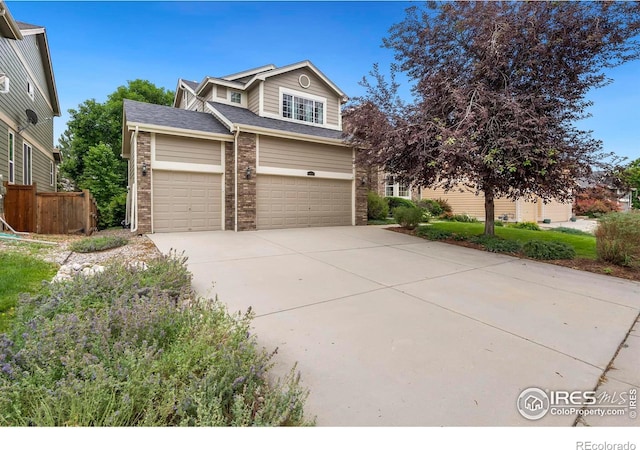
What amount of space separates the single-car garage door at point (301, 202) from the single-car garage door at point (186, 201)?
1543mm

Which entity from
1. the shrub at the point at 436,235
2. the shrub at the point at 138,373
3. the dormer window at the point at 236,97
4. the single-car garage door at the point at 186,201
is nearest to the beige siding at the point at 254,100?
the dormer window at the point at 236,97

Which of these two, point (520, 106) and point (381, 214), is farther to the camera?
point (381, 214)

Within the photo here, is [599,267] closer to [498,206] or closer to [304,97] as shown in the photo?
[304,97]

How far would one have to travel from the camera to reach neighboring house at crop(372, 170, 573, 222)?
1869 cm

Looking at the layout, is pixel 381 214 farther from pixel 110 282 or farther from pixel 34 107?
pixel 34 107

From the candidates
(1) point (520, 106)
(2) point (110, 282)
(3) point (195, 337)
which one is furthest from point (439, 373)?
(1) point (520, 106)

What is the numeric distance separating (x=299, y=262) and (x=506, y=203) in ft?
56.6

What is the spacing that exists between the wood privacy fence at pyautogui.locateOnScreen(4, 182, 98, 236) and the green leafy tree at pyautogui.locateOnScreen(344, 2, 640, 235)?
9.96 meters

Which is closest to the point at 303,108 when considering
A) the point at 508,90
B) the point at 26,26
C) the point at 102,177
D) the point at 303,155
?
the point at 303,155

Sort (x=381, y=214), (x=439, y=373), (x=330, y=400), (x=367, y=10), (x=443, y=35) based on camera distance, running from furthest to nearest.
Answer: (x=381, y=214), (x=443, y=35), (x=367, y=10), (x=439, y=373), (x=330, y=400)

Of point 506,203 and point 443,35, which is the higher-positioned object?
point 443,35

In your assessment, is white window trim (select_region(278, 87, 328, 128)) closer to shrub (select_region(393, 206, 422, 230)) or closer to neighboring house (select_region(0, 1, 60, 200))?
shrub (select_region(393, 206, 422, 230))

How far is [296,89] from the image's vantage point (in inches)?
561

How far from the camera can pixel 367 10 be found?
6.92 m
